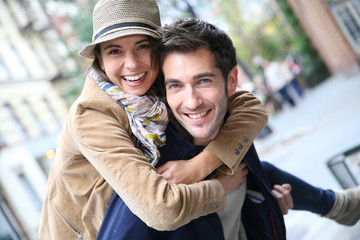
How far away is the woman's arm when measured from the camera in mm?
2092

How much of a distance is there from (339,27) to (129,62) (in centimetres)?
1518

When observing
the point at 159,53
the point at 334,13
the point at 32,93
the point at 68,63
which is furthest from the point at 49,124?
the point at 159,53

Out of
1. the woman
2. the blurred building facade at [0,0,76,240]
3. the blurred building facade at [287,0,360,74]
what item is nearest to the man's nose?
the woman

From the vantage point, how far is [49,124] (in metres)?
18.2

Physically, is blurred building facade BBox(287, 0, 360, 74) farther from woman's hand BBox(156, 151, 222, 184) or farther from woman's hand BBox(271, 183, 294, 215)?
woman's hand BBox(156, 151, 222, 184)

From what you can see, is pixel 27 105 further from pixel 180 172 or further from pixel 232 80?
Answer: pixel 180 172

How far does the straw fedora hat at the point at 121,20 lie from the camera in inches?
84.7

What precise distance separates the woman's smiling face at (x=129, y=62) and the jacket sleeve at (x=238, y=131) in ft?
2.10

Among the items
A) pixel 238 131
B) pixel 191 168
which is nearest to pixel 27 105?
pixel 238 131

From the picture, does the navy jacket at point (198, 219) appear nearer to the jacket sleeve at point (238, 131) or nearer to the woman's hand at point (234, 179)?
the woman's hand at point (234, 179)

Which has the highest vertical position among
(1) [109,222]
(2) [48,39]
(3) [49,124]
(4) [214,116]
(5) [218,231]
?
(2) [48,39]

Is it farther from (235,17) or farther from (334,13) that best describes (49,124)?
(235,17)

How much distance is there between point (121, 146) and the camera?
184cm

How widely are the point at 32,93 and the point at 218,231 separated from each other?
59.1ft
